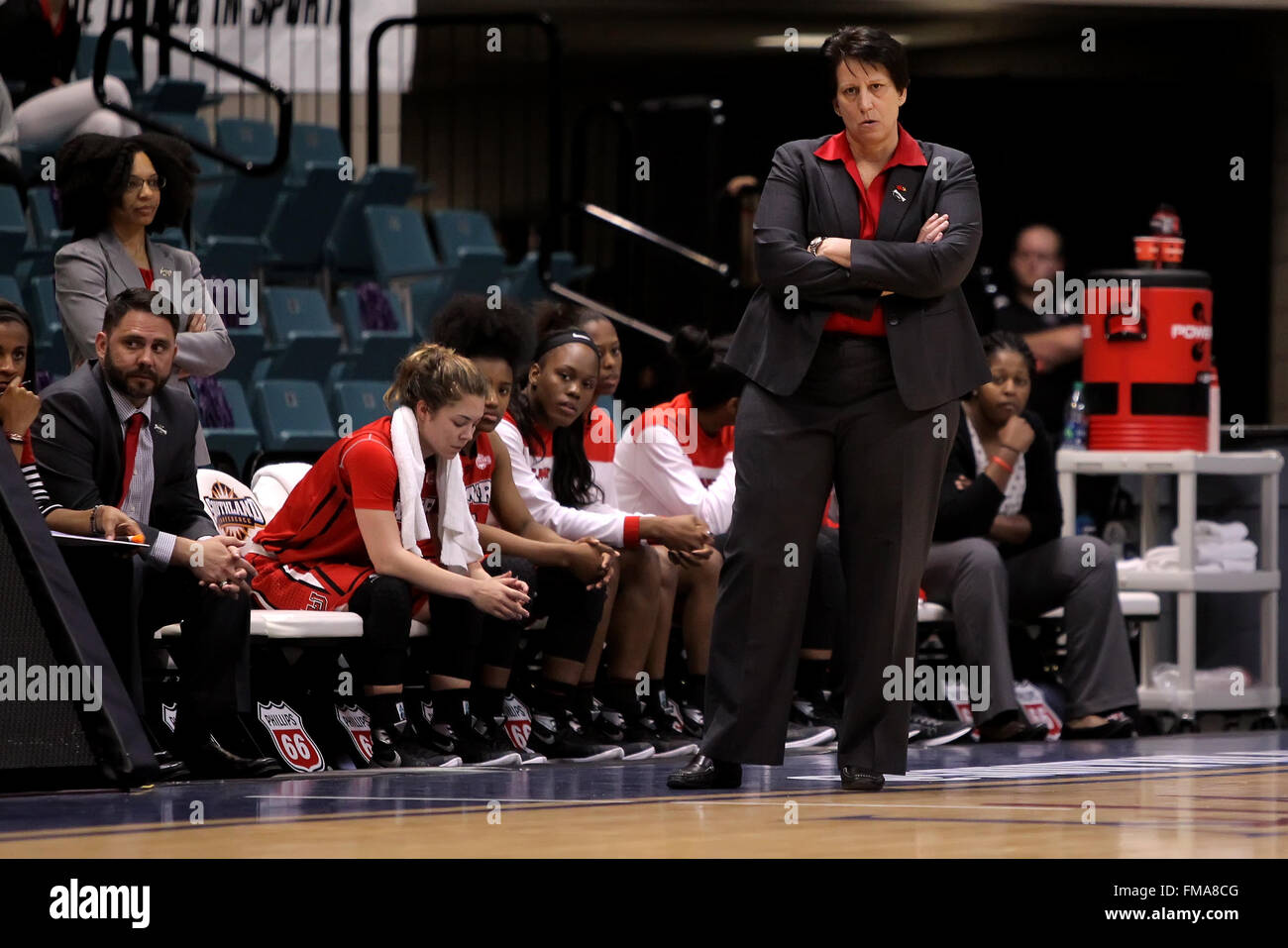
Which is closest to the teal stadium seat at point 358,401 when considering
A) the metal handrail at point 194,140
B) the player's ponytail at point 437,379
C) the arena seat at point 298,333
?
the arena seat at point 298,333

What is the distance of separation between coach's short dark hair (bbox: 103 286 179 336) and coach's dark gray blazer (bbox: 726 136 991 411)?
1.43 meters

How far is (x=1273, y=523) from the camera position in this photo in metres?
7.33

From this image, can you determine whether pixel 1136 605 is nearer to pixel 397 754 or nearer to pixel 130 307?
pixel 397 754

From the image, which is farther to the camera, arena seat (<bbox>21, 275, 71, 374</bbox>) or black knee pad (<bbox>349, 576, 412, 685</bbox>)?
arena seat (<bbox>21, 275, 71, 374</bbox>)

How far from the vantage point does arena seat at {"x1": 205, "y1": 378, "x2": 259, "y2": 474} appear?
671 centimetres

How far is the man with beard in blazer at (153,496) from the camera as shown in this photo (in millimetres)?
4562

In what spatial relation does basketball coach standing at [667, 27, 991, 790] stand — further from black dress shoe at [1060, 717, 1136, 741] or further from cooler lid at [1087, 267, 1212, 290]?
cooler lid at [1087, 267, 1212, 290]

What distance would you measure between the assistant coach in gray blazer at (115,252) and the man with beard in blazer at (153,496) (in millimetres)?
383

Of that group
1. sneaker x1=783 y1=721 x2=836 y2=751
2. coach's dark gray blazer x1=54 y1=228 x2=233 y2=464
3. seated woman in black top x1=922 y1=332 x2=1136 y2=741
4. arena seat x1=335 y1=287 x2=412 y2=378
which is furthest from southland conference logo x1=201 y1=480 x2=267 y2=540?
arena seat x1=335 y1=287 x2=412 y2=378

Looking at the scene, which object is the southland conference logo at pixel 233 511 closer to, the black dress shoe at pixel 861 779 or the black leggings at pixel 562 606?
the black leggings at pixel 562 606

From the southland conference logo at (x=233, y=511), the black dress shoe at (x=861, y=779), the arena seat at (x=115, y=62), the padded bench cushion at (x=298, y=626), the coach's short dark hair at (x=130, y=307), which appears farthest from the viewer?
the arena seat at (x=115, y=62)

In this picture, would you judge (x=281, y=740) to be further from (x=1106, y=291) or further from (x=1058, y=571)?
(x=1106, y=291)
